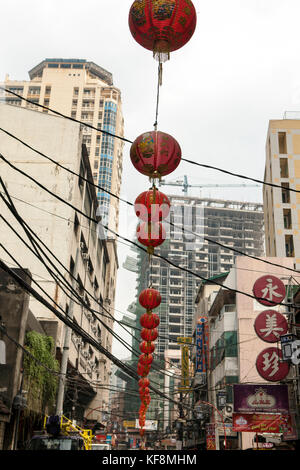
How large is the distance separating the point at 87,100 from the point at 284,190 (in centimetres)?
6229

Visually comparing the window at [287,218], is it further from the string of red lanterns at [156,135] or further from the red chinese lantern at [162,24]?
the red chinese lantern at [162,24]

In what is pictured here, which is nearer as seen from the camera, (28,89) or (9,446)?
(9,446)

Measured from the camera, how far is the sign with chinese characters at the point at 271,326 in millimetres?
24516

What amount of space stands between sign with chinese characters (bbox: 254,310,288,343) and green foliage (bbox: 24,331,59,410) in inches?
434

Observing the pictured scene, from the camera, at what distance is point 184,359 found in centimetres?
4528

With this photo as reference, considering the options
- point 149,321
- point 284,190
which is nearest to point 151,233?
point 149,321

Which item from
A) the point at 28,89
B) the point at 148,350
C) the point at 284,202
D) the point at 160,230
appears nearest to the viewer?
the point at 160,230

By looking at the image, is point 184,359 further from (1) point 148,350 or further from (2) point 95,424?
(1) point 148,350

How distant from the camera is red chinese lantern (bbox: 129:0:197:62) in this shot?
7.79m

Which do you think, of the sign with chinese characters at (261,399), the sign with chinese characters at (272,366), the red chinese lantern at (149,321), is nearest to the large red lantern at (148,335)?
the red chinese lantern at (149,321)

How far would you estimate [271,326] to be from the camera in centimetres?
2472

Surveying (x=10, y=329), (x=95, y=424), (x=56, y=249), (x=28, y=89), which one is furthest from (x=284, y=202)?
(x=28, y=89)

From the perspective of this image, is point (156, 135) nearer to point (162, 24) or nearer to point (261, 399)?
point (162, 24)
